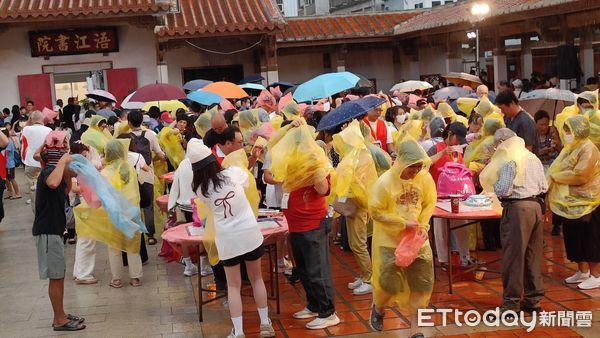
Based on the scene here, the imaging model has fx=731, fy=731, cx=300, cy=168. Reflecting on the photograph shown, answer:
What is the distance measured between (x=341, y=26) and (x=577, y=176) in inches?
611

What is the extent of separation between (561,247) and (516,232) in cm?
266

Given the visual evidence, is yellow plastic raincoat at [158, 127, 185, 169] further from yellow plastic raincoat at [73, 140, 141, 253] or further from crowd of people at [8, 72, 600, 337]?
yellow plastic raincoat at [73, 140, 141, 253]

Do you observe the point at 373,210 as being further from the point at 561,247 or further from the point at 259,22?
the point at 259,22

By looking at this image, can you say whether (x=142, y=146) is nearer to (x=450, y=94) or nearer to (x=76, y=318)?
(x=76, y=318)

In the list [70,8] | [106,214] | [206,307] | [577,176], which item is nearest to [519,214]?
[577,176]

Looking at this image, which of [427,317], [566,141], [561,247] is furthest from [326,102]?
[427,317]

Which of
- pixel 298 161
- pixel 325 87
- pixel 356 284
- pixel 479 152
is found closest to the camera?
pixel 298 161

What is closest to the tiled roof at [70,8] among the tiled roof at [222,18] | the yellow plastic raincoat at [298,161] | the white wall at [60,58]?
the tiled roof at [222,18]

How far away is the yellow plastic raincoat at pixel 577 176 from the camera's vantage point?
6.42 metres

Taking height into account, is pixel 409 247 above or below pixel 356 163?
below

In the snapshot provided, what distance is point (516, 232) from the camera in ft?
19.2

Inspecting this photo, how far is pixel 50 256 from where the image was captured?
6.17 m

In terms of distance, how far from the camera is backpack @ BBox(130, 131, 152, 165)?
9.20 meters

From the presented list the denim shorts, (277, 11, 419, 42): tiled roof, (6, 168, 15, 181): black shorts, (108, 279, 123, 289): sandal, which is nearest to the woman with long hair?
the denim shorts
